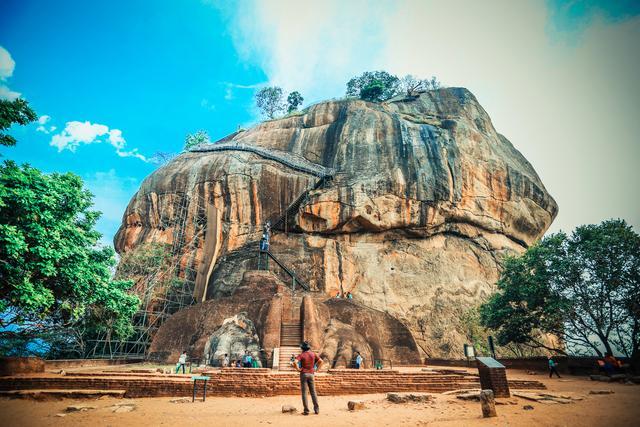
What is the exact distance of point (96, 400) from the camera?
755cm

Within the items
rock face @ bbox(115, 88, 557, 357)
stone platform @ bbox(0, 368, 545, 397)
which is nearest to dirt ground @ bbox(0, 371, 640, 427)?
stone platform @ bbox(0, 368, 545, 397)

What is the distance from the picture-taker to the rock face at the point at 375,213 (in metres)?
24.8

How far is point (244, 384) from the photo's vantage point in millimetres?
8203

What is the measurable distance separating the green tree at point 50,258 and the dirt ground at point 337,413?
2.56 meters

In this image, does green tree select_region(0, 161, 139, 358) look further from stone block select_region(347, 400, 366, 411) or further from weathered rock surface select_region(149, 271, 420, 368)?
stone block select_region(347, 400, 366, 411)

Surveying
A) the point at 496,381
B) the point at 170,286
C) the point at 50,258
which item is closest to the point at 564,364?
the point at 496,381

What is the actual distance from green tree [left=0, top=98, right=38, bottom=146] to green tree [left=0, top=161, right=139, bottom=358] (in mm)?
679

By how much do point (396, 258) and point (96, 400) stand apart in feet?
70.6

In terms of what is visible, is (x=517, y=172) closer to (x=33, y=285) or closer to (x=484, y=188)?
(x=484, y=188)

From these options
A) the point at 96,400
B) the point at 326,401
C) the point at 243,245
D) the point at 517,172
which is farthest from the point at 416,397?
the point at 517,172

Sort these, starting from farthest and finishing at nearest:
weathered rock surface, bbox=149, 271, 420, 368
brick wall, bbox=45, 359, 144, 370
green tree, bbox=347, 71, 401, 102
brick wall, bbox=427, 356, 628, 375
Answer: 1. green tree, bbox=347, 71, 401, 102
2. weathered rock surface, bbox=149, 271, 420, 368
3. brick wall, bbox=45, 359, 144, 370
4. brick wall, bbox=427, 356, 628, 375

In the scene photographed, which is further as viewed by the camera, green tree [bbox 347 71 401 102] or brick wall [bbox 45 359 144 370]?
green tree [bbox 347 71 401 102]

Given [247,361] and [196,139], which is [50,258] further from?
[196,139]

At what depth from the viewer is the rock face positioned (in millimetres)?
24828
